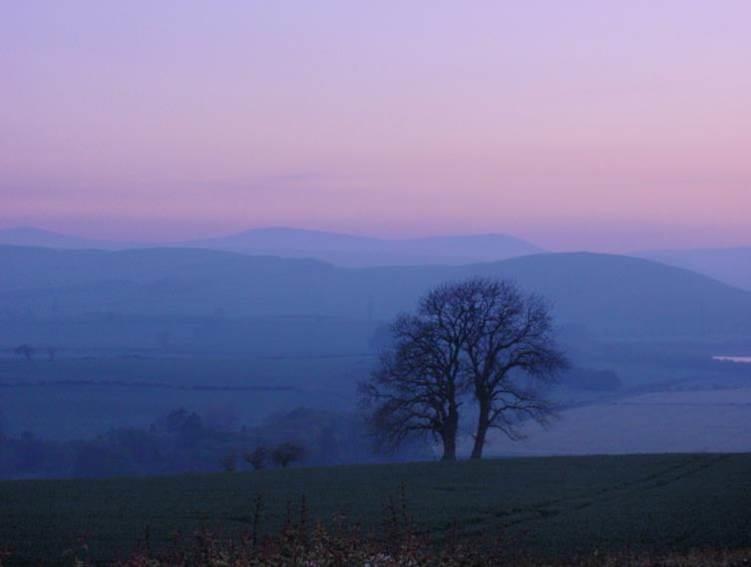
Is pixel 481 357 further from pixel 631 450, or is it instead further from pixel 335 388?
pixel 335 388

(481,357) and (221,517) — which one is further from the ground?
(481,357)

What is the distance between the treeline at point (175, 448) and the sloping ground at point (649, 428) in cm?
805

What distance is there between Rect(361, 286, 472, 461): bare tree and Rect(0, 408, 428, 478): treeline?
1375 centimetres

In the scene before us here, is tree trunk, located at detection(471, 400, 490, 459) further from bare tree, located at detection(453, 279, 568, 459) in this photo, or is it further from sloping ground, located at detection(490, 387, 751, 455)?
sloping ground, located at detection(490, 387, 751, 455)

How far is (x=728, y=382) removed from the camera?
96875mm

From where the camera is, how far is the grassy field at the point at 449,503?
76.0 feet

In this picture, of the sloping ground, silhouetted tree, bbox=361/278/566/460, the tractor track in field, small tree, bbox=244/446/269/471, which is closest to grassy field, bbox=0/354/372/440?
the sloping ground

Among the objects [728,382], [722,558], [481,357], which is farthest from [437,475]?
[728,382]

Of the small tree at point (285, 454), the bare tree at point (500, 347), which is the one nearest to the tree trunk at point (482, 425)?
the bare tree at point (500, 347)

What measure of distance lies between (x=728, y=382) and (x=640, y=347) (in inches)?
1453

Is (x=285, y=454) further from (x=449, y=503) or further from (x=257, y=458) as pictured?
(x=449, y=503)

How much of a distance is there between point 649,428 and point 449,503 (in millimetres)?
41401

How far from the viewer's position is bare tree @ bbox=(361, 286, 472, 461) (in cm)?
4572

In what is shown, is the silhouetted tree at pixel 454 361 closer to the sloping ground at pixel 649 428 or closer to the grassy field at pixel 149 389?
the sloping ground at pixel 649 428
